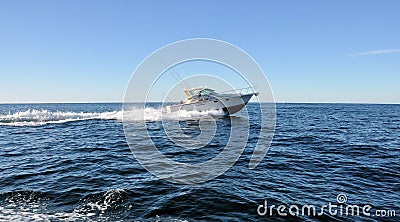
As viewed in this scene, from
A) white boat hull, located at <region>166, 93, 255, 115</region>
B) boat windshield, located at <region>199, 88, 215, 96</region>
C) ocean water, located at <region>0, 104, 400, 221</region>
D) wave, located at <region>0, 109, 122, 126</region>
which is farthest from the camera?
boat windshield, located at <region>199, 88, 215, 96</region>

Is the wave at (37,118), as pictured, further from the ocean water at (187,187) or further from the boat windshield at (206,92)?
the ocean water at (187,187)

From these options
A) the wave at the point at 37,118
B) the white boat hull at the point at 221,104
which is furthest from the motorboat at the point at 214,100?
the wave at the point at 37,118

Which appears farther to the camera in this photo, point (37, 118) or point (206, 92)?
point (37, 118)

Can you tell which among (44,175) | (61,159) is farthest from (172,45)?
(61,159)

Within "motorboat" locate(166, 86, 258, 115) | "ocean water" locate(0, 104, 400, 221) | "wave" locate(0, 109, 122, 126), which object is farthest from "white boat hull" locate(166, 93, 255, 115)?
"ocean water" locate(0, 104, 400, 221)

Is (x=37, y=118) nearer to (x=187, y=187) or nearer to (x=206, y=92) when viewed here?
(x=206, y=92)

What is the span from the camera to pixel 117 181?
31.5 ft

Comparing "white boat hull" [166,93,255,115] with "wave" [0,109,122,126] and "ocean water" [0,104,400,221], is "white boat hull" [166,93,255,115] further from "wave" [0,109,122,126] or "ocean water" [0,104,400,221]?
"ocean water" [0,104,400,221]

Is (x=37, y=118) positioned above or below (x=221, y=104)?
below

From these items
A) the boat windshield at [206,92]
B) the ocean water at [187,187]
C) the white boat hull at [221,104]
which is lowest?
the ocean water at [187,187]

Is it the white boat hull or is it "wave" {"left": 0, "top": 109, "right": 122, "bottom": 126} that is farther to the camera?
the white boat hull

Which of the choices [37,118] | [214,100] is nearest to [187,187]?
[214,100]

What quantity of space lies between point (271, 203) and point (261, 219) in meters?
1.16

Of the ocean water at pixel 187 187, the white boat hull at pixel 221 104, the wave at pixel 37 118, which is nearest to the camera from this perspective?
the ocean water at pixel 187 187
